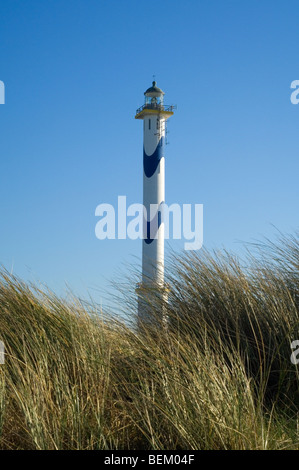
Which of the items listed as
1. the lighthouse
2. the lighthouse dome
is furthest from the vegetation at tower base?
the lighthouse dome

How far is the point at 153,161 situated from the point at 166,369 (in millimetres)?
18609

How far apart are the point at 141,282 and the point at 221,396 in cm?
245

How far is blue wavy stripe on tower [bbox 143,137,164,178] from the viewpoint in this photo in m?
21.2

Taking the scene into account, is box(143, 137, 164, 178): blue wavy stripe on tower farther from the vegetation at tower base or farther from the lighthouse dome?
the vegetation at tower base

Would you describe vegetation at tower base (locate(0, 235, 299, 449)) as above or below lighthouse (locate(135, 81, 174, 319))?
below

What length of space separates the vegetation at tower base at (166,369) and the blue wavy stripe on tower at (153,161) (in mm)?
16460

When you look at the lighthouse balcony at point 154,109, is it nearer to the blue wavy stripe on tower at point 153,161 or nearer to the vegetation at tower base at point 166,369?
the blue wavy stripe on tower at point 153,161

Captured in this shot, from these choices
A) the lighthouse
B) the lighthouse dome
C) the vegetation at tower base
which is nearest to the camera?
the vegetation at tower base

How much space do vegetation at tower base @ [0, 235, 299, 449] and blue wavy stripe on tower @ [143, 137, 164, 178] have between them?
16460mm

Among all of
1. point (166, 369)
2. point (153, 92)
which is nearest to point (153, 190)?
point (153, 92)
